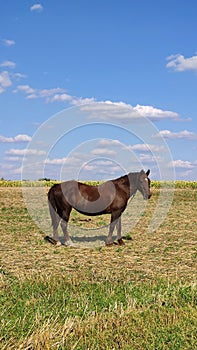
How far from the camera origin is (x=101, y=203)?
1316 centimetres

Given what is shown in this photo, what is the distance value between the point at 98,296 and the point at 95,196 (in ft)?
17.8

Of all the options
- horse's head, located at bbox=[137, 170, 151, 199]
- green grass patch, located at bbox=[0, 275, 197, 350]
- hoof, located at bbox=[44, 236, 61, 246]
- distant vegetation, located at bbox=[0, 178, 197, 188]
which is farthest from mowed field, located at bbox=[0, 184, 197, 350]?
distant vegetation, located at bbox=[0, 178, 197, 188]

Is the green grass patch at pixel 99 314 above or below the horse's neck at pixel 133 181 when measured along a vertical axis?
below

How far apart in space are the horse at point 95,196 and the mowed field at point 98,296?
1.05 meters

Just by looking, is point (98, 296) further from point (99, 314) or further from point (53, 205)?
point (53, 205)

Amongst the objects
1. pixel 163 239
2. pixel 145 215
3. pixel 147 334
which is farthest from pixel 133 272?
pixel 145 215

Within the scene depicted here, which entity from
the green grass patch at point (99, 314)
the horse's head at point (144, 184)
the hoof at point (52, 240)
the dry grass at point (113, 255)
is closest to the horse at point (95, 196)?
the horse's head at point (144, 184)

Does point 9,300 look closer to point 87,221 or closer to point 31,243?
point 31,243

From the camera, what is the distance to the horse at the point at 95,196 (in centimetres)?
1298

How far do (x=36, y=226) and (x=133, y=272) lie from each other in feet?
27.0

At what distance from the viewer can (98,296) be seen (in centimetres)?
791

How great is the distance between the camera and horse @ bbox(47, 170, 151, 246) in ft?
42.6

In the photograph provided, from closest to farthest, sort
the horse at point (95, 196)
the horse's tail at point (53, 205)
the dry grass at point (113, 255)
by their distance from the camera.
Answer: the dry grass at point (113, 255) → the horse at point (95, 196) → the horse's tail at point (53, 205)

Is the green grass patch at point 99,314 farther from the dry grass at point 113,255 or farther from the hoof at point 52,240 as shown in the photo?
the hoof at point 52,240
